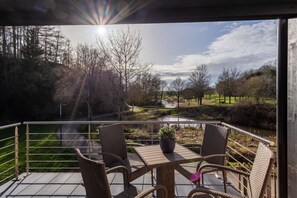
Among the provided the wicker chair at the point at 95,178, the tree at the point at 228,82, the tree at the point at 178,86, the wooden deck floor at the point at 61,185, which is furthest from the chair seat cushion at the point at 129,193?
the tree at the point at 178,86

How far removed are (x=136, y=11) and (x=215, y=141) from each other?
1.76m

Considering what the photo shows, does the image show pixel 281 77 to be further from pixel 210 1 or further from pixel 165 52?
pixel 165 52

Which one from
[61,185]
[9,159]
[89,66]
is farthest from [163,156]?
[89,66]

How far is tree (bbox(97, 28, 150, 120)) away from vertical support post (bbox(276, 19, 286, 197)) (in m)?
8.34

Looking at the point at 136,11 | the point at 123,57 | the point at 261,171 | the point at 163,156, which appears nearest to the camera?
the point at 261,171

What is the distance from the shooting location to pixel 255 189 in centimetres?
171

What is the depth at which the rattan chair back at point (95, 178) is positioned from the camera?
1426mm

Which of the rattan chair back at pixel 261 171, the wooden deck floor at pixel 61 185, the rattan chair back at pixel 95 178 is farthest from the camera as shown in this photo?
the wooden deck floor at pixel 61 185

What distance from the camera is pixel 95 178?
1.45 meters

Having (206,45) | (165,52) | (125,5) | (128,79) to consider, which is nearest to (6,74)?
(128,79)

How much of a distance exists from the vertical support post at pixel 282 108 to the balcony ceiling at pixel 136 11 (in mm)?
179

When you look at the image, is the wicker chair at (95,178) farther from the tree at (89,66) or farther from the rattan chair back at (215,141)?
the tree at (89,66)

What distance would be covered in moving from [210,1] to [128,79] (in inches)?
341

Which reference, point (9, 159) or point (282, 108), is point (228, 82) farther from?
point (9, 159)
